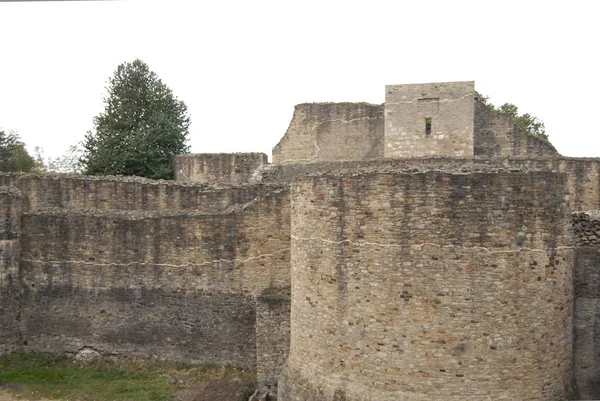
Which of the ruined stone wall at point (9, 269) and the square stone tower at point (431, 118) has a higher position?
the square stone tower at point (431, 118)

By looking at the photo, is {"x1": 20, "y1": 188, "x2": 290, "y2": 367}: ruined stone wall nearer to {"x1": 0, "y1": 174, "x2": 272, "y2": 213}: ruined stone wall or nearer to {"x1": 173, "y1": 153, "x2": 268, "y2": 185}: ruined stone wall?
{"x1": 0, "y1": 174, "x2": 272, "y2": 213}: ruined stone wall

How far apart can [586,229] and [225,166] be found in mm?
16201

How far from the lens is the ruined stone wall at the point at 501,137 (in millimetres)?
22016

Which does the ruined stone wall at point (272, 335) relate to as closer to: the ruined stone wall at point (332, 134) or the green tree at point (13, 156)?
the ruined stone wall at point (332, 134)

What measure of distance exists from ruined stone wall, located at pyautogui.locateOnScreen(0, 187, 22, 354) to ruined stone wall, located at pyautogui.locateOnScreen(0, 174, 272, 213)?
643 millimetres

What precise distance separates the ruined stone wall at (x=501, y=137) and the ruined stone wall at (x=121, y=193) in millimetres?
9999

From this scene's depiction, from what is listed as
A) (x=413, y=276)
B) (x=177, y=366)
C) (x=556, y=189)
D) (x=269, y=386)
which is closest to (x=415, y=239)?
(x=413, y=276)

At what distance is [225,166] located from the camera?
82.5 ft

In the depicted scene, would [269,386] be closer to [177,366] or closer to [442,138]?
[177,366]

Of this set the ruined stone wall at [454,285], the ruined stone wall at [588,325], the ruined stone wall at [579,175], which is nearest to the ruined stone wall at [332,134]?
the ruined stone wall at [579,175]

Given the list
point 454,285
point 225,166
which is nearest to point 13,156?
point 225,166

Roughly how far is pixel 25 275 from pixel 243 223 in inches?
241

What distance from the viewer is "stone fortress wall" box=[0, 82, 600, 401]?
9648 millimetres

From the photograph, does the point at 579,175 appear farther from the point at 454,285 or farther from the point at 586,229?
the point at 454,285
